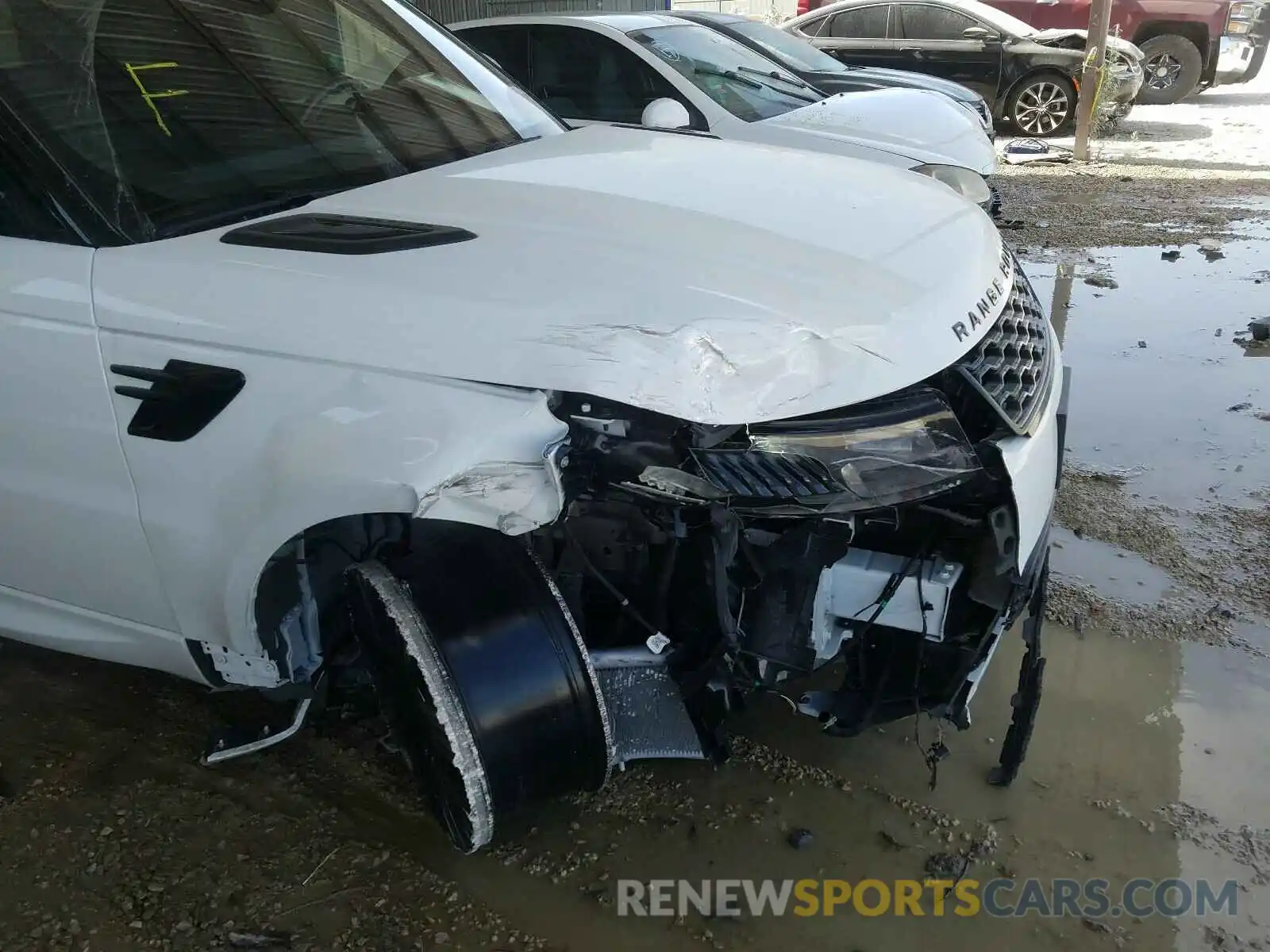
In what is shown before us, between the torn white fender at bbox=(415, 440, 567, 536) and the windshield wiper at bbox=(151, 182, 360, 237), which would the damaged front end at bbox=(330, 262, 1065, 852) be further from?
the windshield wiper at bbox=(151, 182, 360, 237)

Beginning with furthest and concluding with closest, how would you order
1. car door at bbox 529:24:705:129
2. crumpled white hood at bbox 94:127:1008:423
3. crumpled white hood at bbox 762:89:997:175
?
car door at bbox 529:24:705:129
crumpled white hood at bbox 762:89:997:175
crumpled white hood at bbox 94:127:1008:423

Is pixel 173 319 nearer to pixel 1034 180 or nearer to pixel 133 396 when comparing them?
pixel 133 396

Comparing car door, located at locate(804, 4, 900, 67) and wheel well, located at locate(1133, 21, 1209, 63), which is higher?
car door, located at locate(804, 4, 900, 67)

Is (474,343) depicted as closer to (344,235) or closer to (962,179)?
(344,235)

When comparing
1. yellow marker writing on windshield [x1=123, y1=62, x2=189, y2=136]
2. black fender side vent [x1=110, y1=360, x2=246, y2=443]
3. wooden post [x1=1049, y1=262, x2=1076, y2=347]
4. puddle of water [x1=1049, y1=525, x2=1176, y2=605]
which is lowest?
wooden post [x1=1049, y1=262, x2=1076, y2=347]

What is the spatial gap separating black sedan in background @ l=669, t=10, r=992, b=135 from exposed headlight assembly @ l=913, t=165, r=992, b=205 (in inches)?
70.0

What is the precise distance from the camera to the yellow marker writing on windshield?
2.23 m

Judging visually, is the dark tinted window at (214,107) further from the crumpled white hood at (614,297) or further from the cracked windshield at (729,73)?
the cracked windshield at (729,73)

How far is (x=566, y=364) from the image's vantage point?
1.72 meters

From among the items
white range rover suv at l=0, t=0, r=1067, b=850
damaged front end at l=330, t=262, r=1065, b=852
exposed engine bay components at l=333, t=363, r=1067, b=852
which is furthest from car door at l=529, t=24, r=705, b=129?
exposed engine bay components at l=333, t=363, r=1067, b=852

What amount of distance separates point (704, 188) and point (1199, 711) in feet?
6.06

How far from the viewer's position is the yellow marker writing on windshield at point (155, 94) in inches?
87.7

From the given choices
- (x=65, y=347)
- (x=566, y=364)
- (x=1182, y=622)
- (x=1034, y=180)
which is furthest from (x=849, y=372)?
(x=1034, y=180)

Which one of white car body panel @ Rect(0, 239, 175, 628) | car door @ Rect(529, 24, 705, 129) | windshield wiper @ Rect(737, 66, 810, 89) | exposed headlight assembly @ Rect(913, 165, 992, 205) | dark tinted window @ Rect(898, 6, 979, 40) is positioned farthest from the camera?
dark tinted window @ Rect(898, 6, 979, 40)
